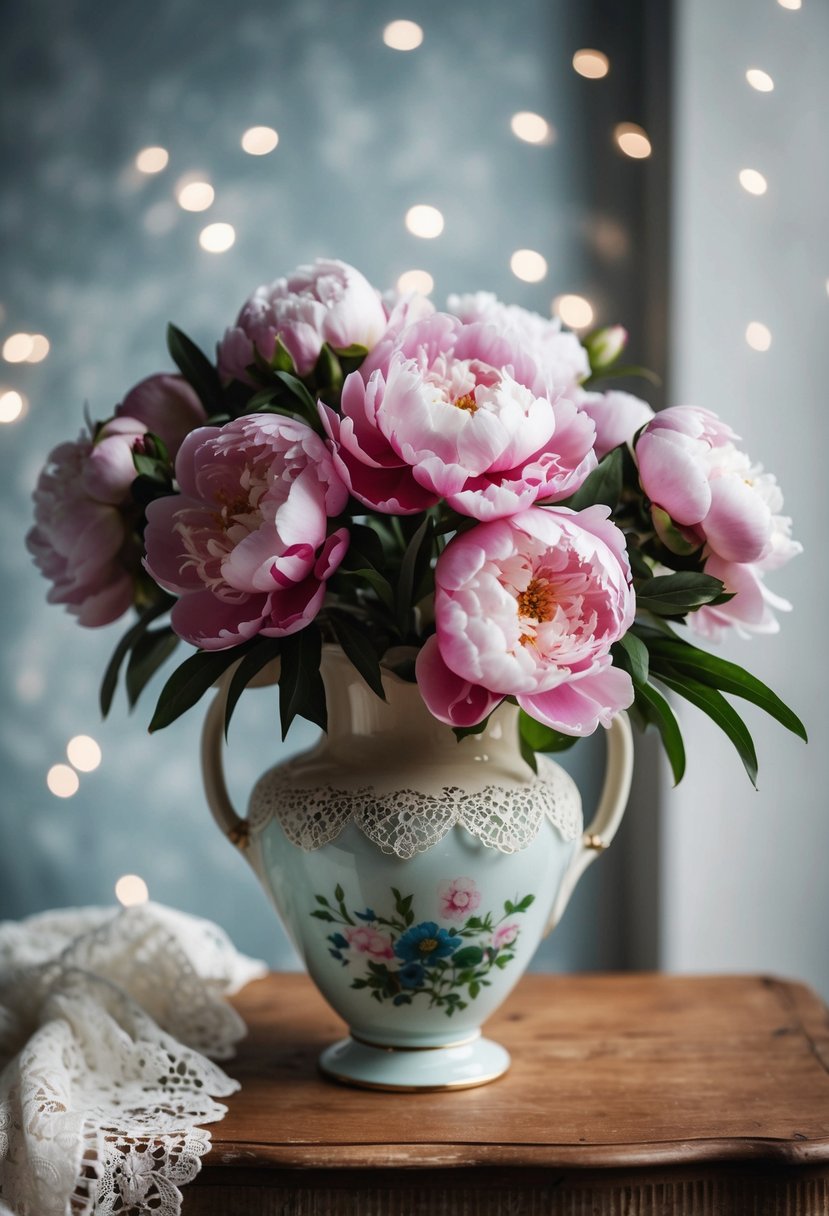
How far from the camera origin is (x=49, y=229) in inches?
50.2

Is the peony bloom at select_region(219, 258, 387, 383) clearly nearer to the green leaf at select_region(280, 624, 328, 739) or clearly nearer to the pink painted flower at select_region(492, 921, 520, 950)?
the green leaf at select_region(280, 624, 328, 739)

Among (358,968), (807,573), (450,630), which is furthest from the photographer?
(807,573)

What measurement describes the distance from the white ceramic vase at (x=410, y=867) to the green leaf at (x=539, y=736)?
0.6 inches

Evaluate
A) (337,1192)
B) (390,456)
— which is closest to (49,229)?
(390,456)

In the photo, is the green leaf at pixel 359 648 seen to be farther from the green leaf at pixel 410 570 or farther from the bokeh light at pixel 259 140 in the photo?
the bokeh light at pixel 259 140

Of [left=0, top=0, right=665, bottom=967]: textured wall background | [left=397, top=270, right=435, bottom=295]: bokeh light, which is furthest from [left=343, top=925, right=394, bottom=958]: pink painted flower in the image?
[left=397, top=270, right=435, bottom=295]: bokeh light

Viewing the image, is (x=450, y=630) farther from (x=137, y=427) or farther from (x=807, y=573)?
(x=807, y=573)

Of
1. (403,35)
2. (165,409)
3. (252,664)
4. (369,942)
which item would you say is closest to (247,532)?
(252,664)

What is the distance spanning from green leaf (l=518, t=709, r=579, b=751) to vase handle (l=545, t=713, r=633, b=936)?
0.08 meters

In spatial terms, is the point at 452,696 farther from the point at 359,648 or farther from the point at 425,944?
the point at 425,944

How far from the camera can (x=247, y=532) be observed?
660mm

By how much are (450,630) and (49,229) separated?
0.92 m

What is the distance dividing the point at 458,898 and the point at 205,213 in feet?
2.99

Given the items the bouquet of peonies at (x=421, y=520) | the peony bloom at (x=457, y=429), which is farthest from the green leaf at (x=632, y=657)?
the peony bloom at (x=457, y=429)
